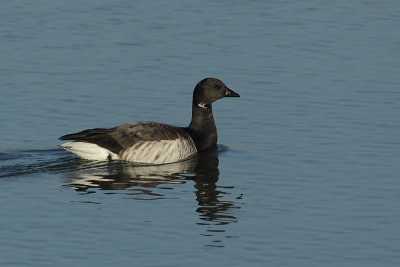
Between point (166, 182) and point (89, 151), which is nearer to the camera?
point (166, 182)

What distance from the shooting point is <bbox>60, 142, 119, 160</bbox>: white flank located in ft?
64.6

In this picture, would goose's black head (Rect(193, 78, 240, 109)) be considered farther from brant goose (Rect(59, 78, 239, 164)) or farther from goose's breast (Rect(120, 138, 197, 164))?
goose's breast (Rect(120, 138, 197, 164))

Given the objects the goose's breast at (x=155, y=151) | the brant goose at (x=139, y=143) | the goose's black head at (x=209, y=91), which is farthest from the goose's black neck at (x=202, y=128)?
the goose's breast at (x=155, y=151)

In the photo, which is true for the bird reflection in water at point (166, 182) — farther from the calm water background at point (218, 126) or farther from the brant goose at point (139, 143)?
the brant goose at point (139, 143)

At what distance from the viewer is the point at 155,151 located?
798 inches

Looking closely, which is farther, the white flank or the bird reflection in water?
the white flank

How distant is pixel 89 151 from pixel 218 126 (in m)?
4.02

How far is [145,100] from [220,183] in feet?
18.0

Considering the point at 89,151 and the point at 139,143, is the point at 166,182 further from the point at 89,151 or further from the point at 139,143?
the point at 89,151

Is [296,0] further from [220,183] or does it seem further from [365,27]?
[220,183]

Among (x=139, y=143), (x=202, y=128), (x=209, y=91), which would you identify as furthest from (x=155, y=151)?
(x=209, y=91)

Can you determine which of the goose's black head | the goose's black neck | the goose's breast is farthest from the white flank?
the goose's black head

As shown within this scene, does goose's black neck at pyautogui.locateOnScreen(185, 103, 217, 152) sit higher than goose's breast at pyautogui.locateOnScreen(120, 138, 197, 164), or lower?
higher

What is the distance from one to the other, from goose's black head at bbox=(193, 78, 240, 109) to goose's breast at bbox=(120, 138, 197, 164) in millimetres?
1599
